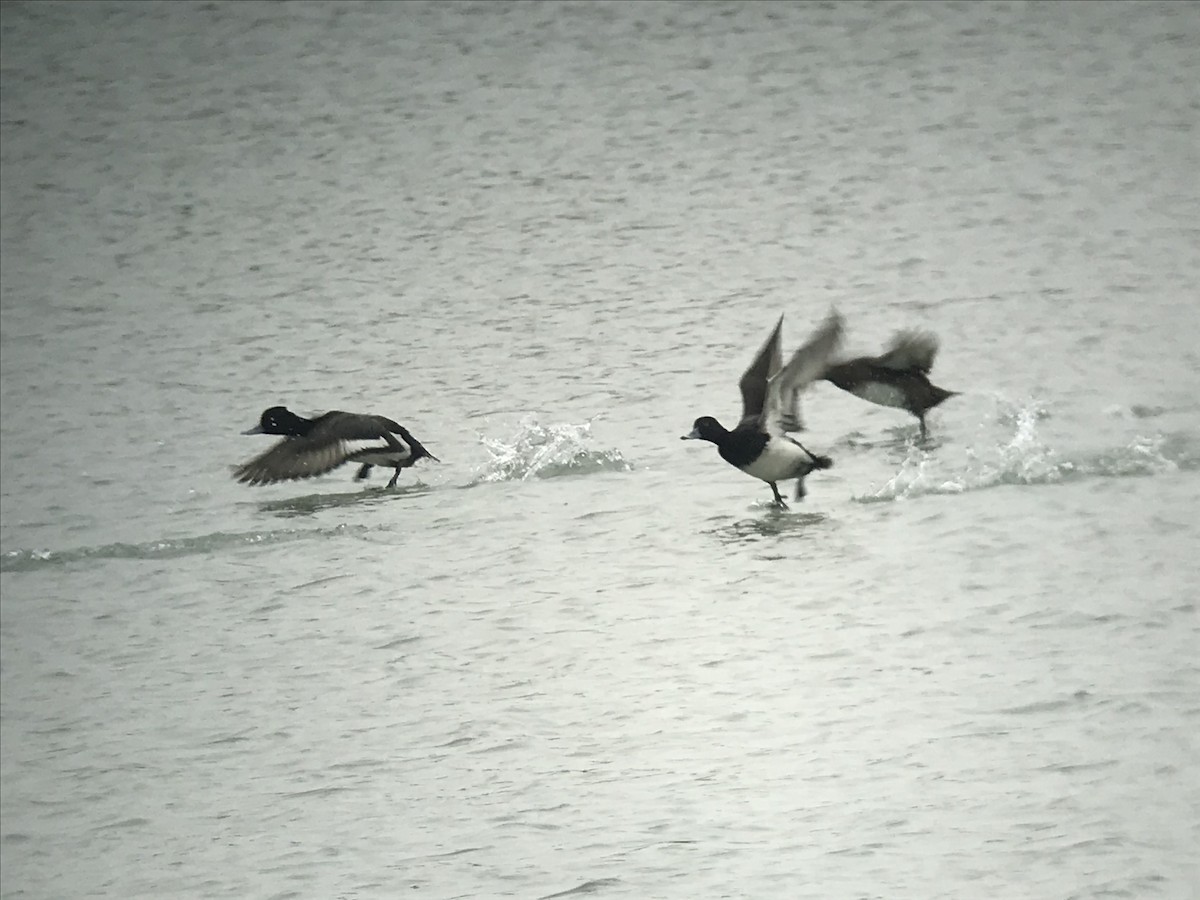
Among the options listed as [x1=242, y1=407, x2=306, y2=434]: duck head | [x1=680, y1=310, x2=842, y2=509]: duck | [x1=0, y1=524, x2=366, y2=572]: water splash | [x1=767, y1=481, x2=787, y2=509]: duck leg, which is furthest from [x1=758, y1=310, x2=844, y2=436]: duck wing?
[x1=242, y1=407, x2=306, y2=434]: duck head

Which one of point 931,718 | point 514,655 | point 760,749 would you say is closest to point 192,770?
point 514,655

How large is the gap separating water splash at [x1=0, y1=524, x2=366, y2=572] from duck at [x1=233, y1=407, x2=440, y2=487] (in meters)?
0.19

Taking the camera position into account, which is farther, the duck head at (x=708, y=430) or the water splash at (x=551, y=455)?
the water splash at (x=551, y=455)

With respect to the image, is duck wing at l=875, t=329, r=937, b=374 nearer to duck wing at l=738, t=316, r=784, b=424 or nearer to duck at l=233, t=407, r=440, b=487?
duck wing at l=738, t=316, r=784, b=424

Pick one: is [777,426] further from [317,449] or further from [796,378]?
[317,449]

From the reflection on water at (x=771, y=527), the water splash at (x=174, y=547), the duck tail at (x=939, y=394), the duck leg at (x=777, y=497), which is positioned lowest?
the water splash at (x=174, y=547)

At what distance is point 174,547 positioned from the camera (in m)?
3.56

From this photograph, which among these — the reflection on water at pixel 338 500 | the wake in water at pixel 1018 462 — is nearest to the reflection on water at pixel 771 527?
the wake in water at pixel 1018 462

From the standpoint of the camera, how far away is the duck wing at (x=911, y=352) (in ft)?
11.1

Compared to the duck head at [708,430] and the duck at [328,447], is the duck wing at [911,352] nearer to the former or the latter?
the duck head at [708,430]

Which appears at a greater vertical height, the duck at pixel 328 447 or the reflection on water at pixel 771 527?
the duck at pixel 328 447

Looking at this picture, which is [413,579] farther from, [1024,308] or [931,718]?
[1024,308]

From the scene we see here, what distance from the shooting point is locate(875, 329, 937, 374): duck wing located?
339 cm

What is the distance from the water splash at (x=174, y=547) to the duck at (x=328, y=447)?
190mm
